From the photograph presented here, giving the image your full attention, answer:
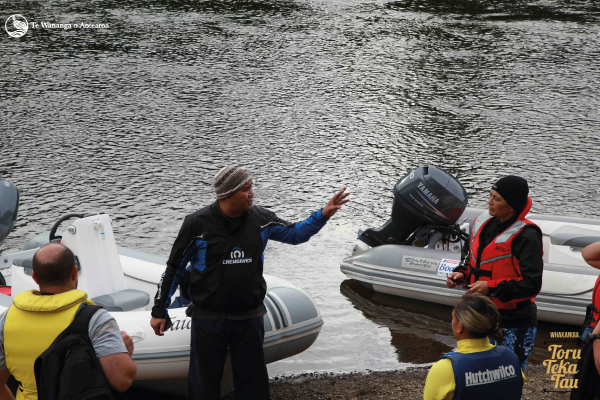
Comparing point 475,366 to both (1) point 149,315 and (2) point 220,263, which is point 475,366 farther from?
(1) point 149,315

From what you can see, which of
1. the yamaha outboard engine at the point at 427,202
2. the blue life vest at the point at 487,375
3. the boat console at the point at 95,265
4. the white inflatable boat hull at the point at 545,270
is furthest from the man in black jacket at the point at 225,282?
the white inflatable boat hull at the point at 545,270

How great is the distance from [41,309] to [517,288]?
2.11 metres

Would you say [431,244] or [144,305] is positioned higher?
[144,305]

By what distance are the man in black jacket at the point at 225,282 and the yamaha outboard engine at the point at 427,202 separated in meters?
2.80

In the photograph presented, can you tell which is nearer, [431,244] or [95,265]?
[95,265]

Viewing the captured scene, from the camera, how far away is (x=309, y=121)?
40.4 feet

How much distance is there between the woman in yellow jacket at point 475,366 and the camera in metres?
2.25

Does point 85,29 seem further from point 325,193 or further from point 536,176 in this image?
point 536,176

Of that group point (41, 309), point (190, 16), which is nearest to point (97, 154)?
point (41, 309)

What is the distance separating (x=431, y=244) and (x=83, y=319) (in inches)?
176

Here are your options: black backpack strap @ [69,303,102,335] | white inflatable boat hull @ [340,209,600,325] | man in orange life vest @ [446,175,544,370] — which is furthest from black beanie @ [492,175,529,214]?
white inflatable boat hull @ [340,209,600,325]

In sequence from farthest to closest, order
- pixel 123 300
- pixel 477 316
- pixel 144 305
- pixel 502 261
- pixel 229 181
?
1. pixel 144 305
2. pixel 123 300
3. pixel 502 261
4. pixel 229 181
5. pixel 477 316

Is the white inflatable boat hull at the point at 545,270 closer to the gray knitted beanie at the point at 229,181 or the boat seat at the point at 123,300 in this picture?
the boat seat at the point at 123,300

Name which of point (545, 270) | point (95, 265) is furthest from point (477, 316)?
point (545, 270)
